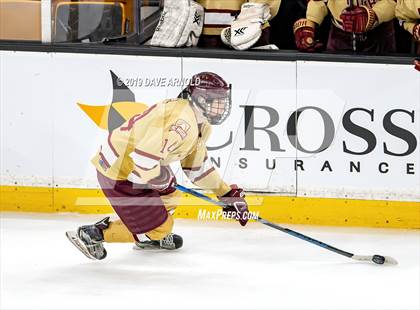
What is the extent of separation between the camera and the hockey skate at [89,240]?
184 inches

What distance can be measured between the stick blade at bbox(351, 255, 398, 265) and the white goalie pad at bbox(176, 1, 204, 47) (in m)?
1.36

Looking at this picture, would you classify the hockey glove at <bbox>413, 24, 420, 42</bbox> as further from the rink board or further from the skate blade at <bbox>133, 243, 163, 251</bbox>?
the skate blade at <bbox>133, 243, 163, 251</bbox>

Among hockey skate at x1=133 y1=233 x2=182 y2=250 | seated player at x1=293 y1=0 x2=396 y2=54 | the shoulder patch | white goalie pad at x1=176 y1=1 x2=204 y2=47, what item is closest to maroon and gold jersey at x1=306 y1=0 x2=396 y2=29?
seated player at x1=293 y1=0 x2=396 y2=54

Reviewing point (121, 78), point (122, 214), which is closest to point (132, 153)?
point (122, 214)

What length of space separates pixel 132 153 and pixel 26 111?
4.25ft

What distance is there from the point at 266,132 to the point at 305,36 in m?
0.46

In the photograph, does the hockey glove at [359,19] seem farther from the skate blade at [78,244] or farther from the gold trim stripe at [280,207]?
the skate blade at [78,244]

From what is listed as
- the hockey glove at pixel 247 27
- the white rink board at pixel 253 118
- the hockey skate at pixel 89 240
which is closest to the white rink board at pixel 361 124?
the white rink board at pixel 253 118

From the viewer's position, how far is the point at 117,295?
424 centimetres

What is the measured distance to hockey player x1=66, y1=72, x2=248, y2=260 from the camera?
438cm

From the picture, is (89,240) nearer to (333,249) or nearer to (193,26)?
(333,249)

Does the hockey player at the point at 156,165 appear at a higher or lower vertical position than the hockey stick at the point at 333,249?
higher

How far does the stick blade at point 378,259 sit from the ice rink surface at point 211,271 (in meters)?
0.03

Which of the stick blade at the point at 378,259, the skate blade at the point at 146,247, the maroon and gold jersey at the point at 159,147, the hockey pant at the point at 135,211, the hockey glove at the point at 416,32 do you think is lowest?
the skate blade at the point at 146,247
